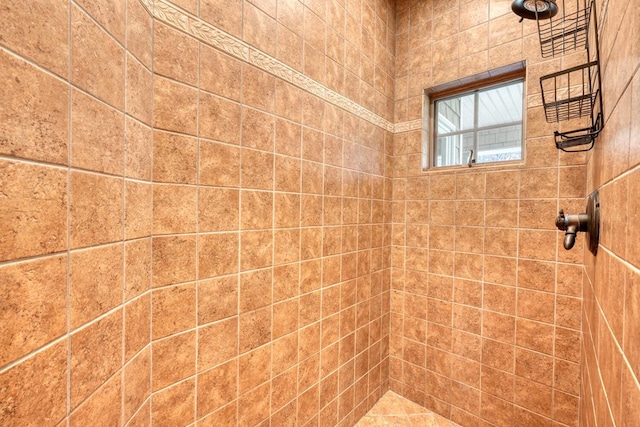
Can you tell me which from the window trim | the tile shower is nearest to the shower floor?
the tile shower

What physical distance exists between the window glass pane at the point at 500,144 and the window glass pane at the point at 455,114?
15 cm

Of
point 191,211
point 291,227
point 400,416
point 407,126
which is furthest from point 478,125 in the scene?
point 400,416

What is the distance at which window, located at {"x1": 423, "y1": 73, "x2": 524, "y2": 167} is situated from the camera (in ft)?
5.88

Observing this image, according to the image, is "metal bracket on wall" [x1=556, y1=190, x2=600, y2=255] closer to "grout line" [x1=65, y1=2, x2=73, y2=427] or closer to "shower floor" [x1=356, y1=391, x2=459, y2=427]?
"grout line" [x1=65, y1=2, x2=73, y2=427]

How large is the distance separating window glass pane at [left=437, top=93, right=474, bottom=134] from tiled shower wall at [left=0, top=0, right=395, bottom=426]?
0.48 meters

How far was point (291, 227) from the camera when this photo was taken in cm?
138

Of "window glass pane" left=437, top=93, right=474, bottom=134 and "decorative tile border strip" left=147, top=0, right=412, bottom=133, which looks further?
"window glass pane" left=437, top=93, right=474, bottom=134

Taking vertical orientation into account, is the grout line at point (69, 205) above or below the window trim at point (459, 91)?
below

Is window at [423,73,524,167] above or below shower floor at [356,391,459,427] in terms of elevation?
above

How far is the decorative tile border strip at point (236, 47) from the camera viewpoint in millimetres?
942

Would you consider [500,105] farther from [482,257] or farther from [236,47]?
[236,47]

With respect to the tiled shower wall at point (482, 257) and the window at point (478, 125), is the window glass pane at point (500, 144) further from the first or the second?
the tiled shower wall at point (482, 257)

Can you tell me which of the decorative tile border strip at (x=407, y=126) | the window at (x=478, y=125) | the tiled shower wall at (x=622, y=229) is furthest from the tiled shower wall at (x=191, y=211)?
the tiled shower wall at (x=622, y=229)

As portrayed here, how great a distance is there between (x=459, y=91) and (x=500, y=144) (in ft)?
1.61
